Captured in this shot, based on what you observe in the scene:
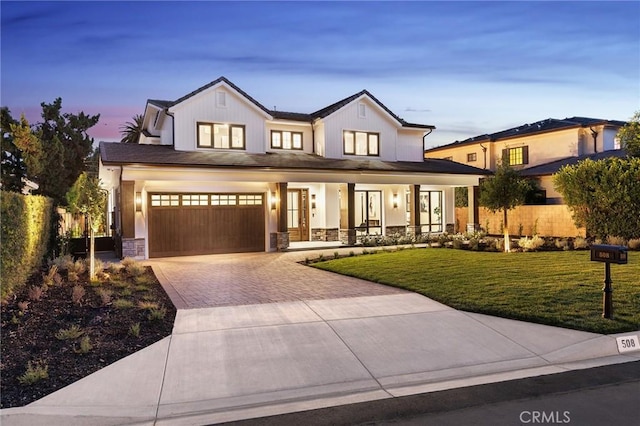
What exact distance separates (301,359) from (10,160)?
2170cm

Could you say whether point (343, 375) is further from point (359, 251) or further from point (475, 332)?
point (359, 251)

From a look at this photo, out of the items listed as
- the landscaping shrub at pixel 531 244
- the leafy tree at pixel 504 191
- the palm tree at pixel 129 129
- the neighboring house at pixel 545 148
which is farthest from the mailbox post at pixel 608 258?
the palm tree at pixel 129 129

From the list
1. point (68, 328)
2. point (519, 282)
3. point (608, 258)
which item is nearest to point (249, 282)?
point (68, 328)

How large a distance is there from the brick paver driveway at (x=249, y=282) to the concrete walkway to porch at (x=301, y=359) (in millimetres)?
143

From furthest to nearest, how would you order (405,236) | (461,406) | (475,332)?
1. (405,236)
2. (475,332)
3. (461,406)

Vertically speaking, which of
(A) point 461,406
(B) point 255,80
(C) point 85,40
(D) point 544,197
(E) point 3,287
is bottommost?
(A) point 461,406

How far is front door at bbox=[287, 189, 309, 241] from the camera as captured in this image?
905 inches

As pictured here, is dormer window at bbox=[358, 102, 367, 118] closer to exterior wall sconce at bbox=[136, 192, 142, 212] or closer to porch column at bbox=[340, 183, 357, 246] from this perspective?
porch column at bbox=[340, 183, 357, 246]

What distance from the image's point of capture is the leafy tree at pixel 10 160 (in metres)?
21.1

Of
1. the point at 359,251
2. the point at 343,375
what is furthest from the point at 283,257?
the point at 343,375

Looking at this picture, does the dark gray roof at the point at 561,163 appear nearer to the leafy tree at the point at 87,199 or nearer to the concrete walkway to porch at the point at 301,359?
the concrete walkway to porch at the point at 301,359

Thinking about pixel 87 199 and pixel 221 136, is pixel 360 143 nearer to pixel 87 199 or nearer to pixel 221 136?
pixel 221 136

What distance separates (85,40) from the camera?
13281 mm

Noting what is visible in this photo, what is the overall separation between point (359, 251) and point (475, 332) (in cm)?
1130
